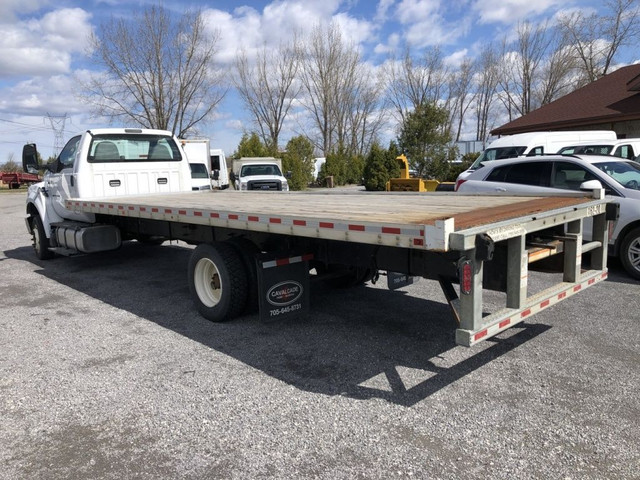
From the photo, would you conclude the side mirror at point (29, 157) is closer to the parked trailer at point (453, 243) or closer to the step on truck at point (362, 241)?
the step on truck at point (362, 241)

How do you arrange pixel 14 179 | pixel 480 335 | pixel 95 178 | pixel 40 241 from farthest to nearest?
pixel 14 179 < pixel 40 241 < pixel 95 178 < pixel 480 335

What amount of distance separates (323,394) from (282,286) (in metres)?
1.49

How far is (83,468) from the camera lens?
10.1 feet

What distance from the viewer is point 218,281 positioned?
5.87 m

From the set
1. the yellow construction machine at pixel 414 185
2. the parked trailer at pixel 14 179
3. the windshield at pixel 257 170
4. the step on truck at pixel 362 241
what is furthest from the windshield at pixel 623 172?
the parked trailer at pixel 14 179

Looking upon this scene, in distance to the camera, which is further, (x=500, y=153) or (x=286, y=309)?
(x=500, y=153)

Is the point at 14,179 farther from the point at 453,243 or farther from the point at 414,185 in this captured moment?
the point at 453,243

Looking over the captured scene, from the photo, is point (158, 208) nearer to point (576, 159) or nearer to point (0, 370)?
point (0, 370)

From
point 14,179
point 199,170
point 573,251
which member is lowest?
point 573,251

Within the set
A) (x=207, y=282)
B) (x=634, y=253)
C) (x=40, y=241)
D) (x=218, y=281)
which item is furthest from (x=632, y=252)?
(x=40, y=241)

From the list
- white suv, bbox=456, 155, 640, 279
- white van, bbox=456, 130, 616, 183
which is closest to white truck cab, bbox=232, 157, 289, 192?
white van, bbox=456, 130, 616, 183

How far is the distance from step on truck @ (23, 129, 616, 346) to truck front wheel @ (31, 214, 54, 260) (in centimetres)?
120

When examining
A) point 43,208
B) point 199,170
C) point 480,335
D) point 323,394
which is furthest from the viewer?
point 199,170

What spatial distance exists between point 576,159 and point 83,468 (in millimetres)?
7696
